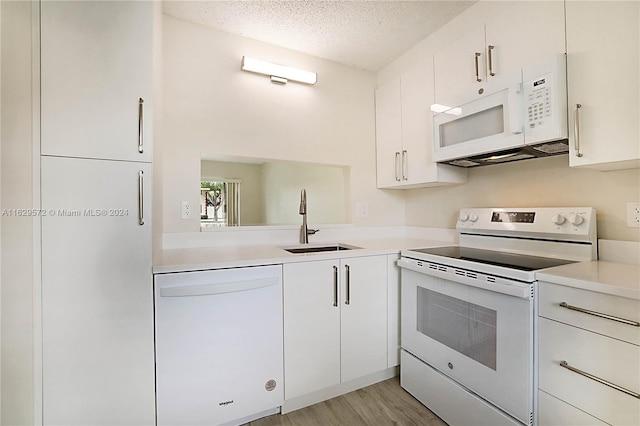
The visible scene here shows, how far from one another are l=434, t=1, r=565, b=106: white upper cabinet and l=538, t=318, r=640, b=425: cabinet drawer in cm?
122

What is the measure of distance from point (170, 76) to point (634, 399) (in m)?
2.64

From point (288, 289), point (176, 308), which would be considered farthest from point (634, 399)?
point (176, 308)

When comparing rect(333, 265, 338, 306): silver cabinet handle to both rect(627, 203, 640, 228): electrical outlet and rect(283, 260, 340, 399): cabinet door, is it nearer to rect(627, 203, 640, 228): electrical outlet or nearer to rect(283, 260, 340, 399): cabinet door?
rect(283, 260, 340, 399): cabinet door

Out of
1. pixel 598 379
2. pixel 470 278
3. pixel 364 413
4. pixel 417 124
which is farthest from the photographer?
pixel 417 124

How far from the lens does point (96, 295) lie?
120cm

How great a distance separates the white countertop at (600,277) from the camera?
924 mm

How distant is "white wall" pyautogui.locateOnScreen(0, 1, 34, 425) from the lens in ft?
Answer: 3.28

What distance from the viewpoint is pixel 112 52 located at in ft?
4.04

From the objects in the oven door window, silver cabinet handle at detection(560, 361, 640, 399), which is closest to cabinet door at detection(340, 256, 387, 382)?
the oven door window

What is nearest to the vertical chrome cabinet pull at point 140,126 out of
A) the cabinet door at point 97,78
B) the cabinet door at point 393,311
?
the cabinet door at point 97,78

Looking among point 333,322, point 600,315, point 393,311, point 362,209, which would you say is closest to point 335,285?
point 333,322

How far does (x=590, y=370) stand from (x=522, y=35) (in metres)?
1.51

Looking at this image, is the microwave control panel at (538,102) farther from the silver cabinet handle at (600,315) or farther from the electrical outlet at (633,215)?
the silver cabinet handle at (600,315)

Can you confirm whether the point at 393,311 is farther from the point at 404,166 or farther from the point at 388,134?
the point at 388,134
